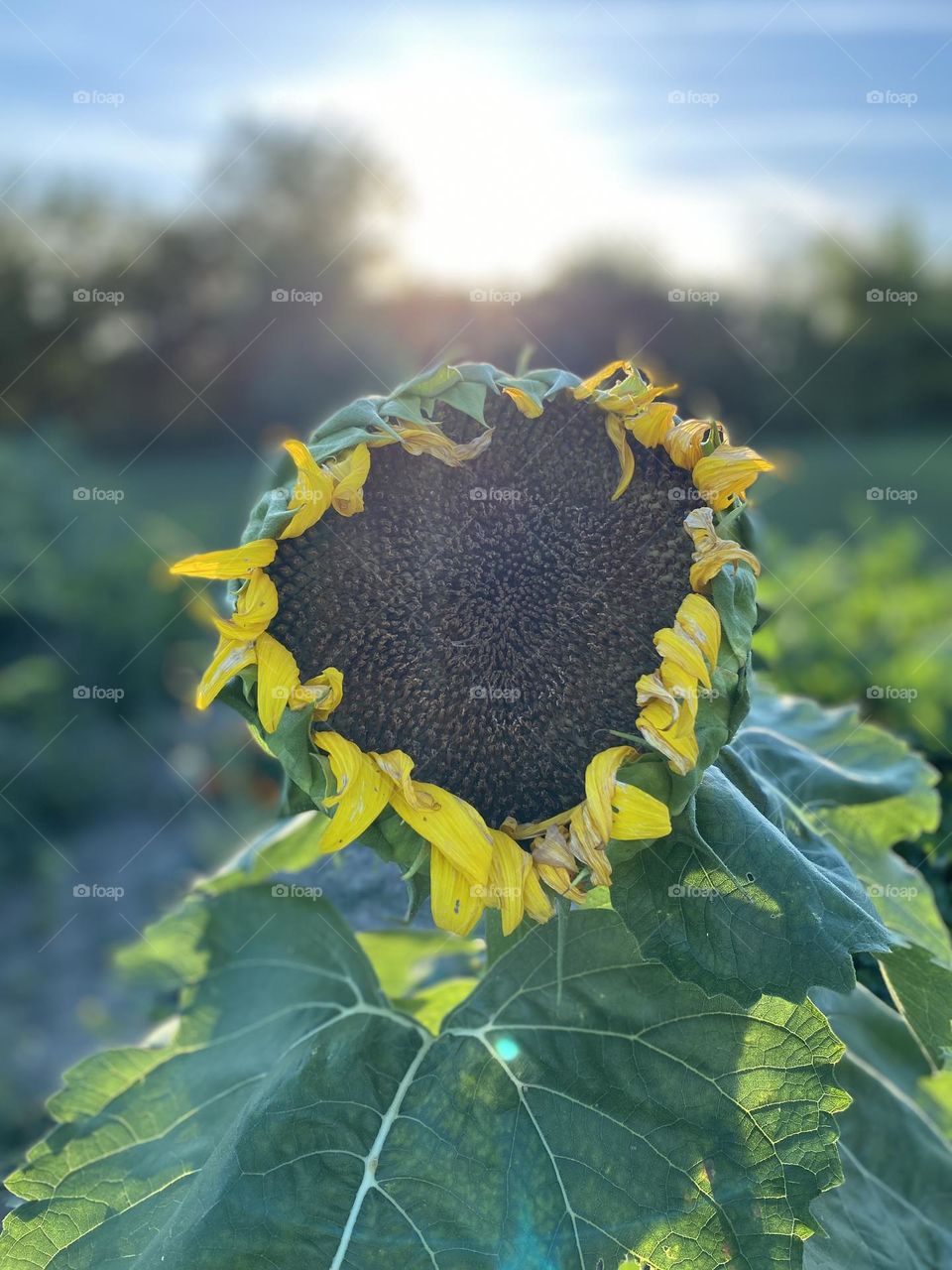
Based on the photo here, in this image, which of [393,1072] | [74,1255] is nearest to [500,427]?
[393,1072]

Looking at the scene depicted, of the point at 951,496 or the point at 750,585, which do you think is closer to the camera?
the point at 750,585

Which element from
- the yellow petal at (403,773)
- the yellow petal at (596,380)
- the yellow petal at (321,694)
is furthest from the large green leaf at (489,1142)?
the yellow petal at (596,380)

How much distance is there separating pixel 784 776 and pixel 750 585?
56cm

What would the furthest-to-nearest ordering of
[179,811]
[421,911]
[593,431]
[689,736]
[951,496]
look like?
1. [951,496]
2. [179,811]
3. [421,911]
4. [593,431]
5. [689,736]

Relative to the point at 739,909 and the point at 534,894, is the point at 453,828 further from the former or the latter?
the point at 739,909

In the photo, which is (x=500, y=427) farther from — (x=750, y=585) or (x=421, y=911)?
(x=421, y=911)

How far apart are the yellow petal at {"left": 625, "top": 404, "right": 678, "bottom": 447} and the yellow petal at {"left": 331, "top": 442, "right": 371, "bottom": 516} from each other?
32 centimetres

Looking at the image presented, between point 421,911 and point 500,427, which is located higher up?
point 500,427

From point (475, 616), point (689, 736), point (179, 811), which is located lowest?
point (179, 811)

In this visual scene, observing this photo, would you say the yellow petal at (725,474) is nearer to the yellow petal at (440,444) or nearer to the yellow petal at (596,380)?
the yellow petal at (596,380)

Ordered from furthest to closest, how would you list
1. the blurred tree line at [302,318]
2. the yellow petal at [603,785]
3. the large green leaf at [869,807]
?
the blurred tree line at [302,318], the large green leaf at [869,807], the yellow petal at [603,785]

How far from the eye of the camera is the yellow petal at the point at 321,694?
53.6 inches

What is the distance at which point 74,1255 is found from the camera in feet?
4.83

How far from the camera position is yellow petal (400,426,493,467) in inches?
54.9
